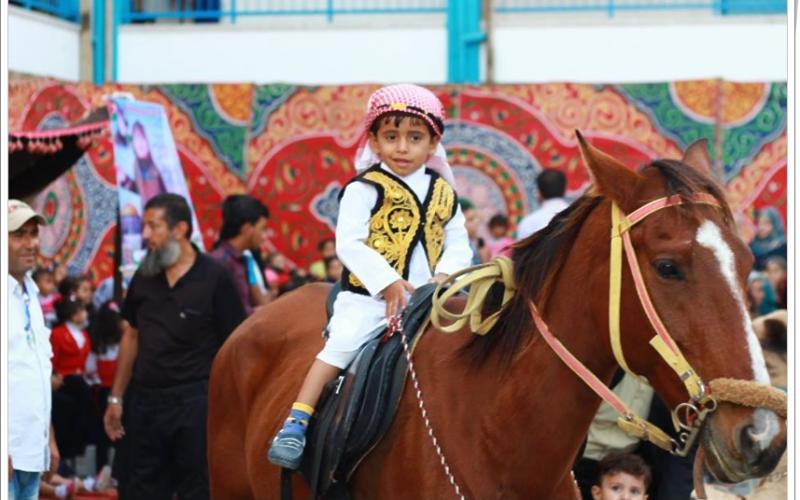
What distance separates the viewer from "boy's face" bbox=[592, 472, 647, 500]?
6734 mm

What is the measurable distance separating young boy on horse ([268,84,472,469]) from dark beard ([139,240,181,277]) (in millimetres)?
3211

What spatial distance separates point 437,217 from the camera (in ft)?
18.2

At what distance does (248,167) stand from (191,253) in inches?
174

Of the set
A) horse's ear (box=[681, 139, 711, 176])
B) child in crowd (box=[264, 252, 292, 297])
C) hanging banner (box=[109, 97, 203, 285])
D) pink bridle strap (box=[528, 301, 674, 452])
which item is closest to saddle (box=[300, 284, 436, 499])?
pink bridle strap (box=[528, 301, 674, 452])

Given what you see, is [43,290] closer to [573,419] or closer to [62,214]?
[62,214]

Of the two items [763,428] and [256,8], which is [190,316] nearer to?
[763,428]

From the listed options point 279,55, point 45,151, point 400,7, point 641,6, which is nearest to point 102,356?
point 45,151

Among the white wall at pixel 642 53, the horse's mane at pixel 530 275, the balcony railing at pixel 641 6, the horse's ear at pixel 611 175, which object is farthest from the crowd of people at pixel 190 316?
the balcony railing at pixel 641 6

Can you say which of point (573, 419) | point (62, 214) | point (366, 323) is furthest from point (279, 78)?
point (573, 419)

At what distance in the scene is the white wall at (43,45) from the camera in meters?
13.3

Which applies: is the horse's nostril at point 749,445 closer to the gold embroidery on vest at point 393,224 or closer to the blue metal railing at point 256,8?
the gold embroidery on vest at point 393,224

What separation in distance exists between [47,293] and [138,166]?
1937 mm

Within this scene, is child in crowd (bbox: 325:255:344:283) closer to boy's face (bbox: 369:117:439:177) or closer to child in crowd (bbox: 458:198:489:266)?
child in crowd (bbox: 458:198:489:266)

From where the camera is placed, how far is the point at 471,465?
470 centimetres
